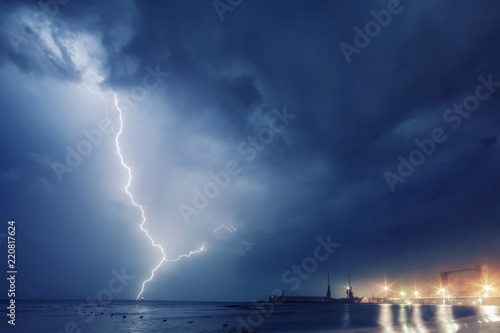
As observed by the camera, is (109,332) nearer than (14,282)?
No

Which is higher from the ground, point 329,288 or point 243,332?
point 243,332

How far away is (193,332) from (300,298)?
165 metres

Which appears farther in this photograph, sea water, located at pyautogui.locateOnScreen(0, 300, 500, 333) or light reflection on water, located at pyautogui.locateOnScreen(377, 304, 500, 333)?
sea water, located at pyautogui.locateOnScreen(0, 300, 500, 333)

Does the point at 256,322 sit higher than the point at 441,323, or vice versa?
the point at 441,323

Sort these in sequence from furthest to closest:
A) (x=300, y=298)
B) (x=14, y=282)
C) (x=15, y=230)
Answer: (x=300, y=298) → (x=14, y=282) → (x=15, y=230)

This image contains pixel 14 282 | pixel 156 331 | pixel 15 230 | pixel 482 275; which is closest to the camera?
pixel 15 230

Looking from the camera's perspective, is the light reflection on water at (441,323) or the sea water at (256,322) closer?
the light reflection on water at (441,323)

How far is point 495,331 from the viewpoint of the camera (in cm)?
2438

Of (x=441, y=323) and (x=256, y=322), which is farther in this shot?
(x=256, y=322)

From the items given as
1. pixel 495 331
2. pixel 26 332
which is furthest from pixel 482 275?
pixel 26 332

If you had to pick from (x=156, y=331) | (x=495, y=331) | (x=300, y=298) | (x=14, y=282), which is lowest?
(x=300, y=298)

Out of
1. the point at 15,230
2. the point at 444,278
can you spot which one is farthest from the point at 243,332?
the point at 444,278

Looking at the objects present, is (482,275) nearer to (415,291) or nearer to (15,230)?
(415,291)

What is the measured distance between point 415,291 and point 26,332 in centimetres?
22112
